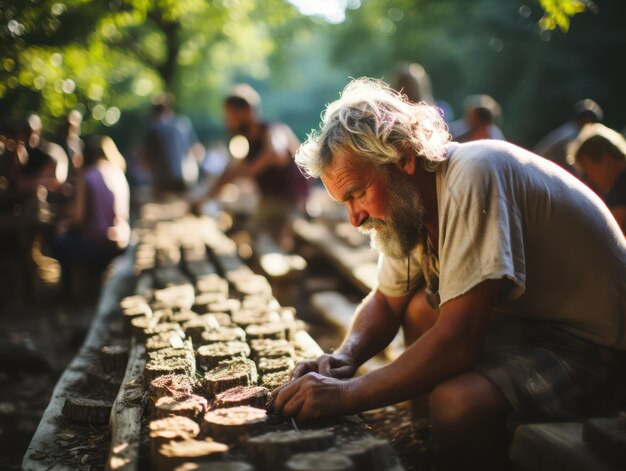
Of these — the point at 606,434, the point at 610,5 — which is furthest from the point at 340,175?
A: the point at 610,5

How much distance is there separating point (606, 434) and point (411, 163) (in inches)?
45.6

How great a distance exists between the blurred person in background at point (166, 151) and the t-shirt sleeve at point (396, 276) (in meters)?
8.78

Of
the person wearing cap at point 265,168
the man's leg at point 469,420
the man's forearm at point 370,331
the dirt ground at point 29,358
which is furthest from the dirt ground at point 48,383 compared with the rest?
the person wearing cap at point 265,168

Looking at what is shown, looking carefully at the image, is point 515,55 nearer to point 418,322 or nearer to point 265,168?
point 265,168

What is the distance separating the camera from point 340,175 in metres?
2.62

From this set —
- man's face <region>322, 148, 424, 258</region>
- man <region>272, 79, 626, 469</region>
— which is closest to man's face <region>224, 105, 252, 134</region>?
man <region>272, 79, 626, 469</region>

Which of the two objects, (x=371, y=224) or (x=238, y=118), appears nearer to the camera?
(x=371, y=224)

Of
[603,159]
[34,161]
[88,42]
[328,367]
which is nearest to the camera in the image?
[328,367]

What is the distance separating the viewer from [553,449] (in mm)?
2020

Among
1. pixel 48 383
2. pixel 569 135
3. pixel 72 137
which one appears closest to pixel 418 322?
pixel 48 383

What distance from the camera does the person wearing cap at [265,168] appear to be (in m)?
7.21

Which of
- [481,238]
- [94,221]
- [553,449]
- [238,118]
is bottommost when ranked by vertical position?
[553,449]

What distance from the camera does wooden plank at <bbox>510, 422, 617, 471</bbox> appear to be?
193cm

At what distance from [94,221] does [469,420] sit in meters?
5.85
